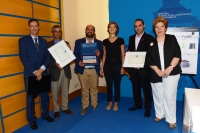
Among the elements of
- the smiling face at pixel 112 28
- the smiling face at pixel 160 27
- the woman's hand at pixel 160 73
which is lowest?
the woman's hand at pixel 160 73

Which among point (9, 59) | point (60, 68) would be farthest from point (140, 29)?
point (9, 59)

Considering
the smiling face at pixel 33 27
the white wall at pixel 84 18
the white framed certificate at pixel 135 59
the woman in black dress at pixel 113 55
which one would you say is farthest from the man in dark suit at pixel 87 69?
the white wall at pixel 84 18

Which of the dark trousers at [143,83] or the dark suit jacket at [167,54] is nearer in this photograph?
the dark suit jacket at [167,54]

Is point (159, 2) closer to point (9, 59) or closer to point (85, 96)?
point (85, 96)

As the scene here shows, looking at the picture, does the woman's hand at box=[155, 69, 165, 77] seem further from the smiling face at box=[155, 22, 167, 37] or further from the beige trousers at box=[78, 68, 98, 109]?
the beige trousers at box=[78, 68, 98, 109]

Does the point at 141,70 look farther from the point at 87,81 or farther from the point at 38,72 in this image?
the point at 38,72

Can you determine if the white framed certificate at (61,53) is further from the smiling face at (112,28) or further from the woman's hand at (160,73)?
the woman's hand at (160,73)

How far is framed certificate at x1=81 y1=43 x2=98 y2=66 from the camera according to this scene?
3236 millimetres

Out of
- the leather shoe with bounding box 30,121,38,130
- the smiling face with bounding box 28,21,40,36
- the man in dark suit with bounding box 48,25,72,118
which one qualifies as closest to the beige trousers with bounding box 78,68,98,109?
the man in dark suit with bounding box 48,25,72,118

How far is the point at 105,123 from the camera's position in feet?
9.65

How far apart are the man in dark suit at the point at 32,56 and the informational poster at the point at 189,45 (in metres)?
2.62

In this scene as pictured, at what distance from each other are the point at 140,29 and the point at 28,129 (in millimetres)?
2501

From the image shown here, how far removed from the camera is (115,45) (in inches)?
127

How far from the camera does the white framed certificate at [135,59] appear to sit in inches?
118
